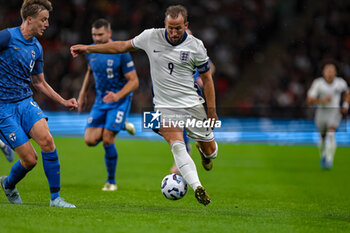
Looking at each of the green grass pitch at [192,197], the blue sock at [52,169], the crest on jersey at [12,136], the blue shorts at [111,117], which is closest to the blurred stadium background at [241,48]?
the green grass pitch at [192,197]

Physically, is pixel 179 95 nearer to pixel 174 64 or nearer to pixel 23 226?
pixel 174 64

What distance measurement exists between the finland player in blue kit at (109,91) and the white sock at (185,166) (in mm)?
2464

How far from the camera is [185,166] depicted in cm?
653

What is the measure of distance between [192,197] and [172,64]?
2349 mm

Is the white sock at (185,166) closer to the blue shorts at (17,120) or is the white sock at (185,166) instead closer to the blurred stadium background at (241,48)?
the blue shorts at (17,120)

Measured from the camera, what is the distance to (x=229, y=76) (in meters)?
23.3

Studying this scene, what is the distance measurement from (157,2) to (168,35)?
59.0 feet

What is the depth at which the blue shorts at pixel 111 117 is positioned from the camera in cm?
905

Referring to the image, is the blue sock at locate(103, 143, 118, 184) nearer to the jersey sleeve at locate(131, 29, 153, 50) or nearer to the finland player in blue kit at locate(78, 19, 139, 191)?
the finland player in blue kit at locate(78, 19, 139, 191)

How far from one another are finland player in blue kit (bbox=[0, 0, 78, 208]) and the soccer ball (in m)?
1.16

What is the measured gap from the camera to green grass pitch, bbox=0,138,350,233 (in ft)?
18.3

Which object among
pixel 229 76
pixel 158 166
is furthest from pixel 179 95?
pixel 229 76

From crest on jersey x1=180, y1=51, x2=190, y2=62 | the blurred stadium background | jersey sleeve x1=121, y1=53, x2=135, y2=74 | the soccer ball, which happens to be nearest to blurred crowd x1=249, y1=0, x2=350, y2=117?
the blurred stadium background

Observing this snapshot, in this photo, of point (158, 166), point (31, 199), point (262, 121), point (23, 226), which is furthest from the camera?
point (262, 121)
